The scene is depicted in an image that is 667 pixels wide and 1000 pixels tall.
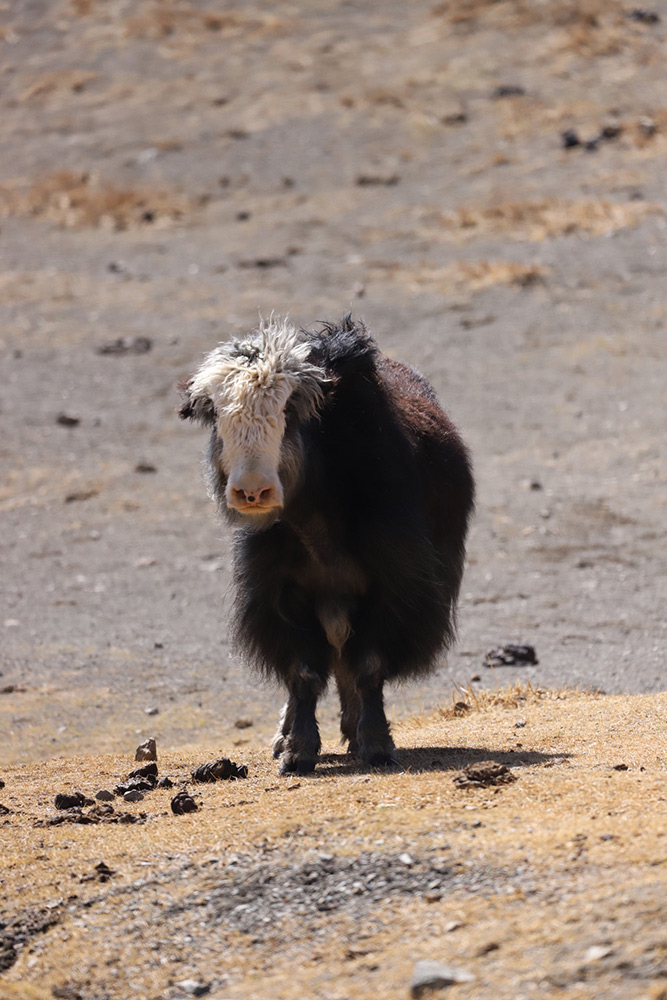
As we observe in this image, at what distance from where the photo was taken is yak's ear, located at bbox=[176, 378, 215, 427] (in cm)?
636

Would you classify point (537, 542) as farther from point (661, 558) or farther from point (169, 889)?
point (169, 889)

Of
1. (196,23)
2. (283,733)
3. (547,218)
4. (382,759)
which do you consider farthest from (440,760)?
(196,23)

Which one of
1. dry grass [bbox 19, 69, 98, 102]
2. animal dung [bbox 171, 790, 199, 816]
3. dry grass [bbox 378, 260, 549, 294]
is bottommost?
dry grass [bbox 378, 260, 549, 294]

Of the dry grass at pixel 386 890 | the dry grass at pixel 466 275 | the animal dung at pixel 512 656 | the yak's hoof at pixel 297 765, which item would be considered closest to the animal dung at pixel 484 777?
the dry grass at pixel 386 890

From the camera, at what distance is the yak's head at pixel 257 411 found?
5879 millimetres

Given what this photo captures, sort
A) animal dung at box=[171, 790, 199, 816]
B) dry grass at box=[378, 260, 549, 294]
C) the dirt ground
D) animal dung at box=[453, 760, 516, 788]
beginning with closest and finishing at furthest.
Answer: the dirt ground < animal dung at box=[453, 760, 516, 788] < animal dung at box=[171, 790, 199, 816] < dry grass at box=[378, 260, 549, 294]

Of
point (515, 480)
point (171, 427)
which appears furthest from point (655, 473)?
point (171, 427)

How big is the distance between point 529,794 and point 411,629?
5.46 ft

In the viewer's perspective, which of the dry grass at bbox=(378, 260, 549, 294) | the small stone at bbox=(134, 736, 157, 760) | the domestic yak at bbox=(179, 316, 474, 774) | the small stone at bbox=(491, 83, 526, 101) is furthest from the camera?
the small stone at bbox=(491, 83, 526, 101)

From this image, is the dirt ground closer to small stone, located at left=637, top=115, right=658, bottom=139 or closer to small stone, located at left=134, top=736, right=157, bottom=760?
small stone, located at left=637, top=115, right=658, bottom=139

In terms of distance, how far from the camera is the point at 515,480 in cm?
1505

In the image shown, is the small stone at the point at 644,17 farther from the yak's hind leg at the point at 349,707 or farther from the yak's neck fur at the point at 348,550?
the yak's hind leg at the point at 349,707

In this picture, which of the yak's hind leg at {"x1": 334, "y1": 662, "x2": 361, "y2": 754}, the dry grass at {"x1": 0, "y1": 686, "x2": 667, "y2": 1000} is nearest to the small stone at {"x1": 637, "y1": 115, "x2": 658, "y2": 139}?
the yak's hind leg at {"x1": 334, "y1": 662, "x2": 361, "y2": 754}

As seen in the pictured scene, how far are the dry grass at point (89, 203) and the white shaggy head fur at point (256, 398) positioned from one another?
1769 cm
